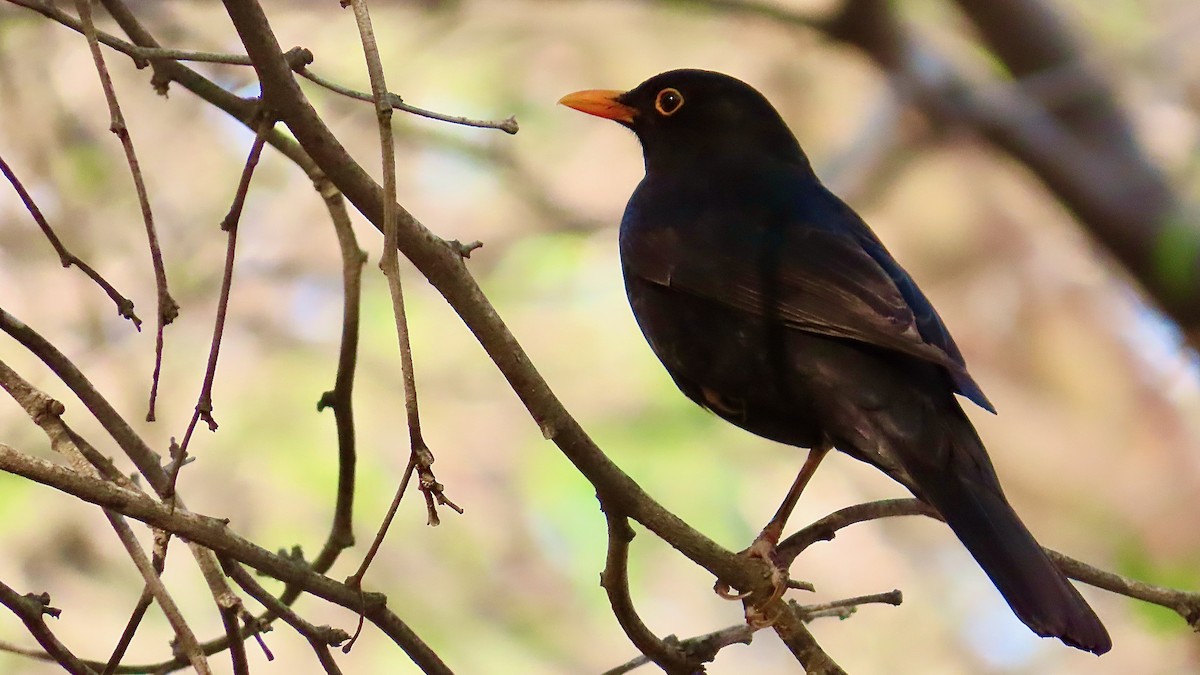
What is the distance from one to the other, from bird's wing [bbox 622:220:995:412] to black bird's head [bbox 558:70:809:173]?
743 millimetres

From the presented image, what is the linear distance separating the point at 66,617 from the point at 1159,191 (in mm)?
6625

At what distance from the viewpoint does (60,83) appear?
740 centimetres

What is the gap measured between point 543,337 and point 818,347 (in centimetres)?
521

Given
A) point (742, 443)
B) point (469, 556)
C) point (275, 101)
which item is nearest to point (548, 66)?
point (742, 443)

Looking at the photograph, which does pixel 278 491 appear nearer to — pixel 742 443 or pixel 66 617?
pixel 66 617

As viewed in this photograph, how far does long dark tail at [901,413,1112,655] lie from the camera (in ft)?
9.29

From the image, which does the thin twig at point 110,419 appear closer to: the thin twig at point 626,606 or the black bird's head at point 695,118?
the thin twig at point 626,606

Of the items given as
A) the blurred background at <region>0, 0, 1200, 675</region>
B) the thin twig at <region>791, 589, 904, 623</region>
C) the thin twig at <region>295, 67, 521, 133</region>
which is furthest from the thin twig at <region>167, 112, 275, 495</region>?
the blurred background at <region>0, 0, 1200, 675</region>

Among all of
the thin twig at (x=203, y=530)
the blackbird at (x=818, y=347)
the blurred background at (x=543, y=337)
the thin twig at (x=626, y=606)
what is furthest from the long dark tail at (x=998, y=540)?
the blurred background at (x=543, y=337)

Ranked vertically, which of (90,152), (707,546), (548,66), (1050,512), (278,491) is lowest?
(707,546)

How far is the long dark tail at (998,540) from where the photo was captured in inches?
111

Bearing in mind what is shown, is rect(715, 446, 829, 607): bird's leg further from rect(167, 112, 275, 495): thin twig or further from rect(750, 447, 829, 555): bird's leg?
rect(167, 112, 275, 495): thin twig

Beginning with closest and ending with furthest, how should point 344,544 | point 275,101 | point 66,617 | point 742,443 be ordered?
point 275,101
point 344,544
point 66,617
point 742,443

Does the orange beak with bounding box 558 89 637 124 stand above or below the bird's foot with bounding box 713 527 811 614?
above
